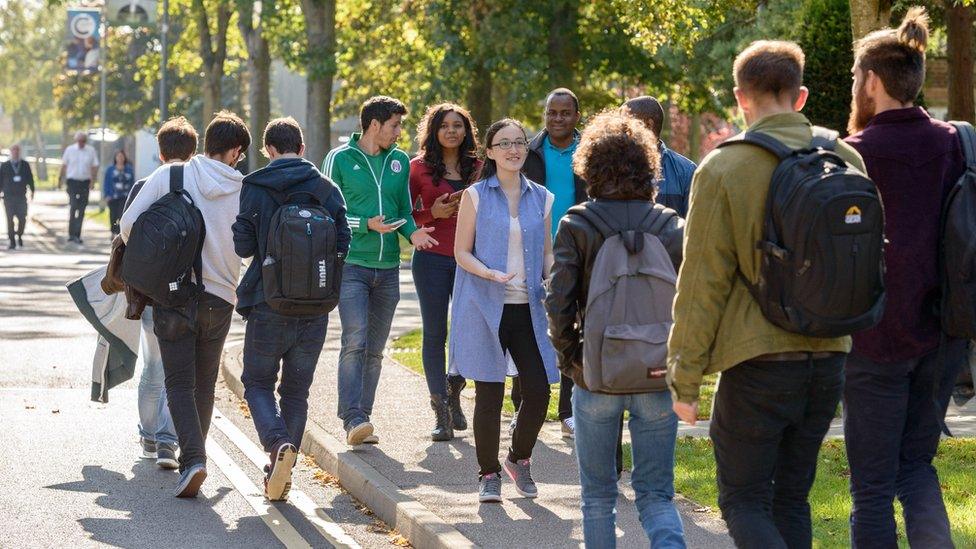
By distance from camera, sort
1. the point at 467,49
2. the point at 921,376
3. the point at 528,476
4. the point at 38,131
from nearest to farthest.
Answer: the point at 921,376 < the point at 528,476 < the point at 467,49 < the point at 38,131

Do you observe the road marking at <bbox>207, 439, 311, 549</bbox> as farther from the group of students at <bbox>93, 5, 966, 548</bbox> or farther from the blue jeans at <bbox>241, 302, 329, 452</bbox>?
the group of students at <bbox>93, 5, 966, 548</bbox>

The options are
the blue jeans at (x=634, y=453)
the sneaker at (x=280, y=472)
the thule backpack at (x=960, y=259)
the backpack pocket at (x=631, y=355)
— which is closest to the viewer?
the thule backpack at (x=960, y=259)

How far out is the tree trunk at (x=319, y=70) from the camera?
28.9m

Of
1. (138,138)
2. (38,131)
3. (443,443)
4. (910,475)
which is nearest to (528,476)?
(443,443)

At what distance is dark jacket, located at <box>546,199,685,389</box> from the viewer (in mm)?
5156

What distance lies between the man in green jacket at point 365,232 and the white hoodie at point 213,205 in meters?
1.07

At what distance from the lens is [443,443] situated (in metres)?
8.98

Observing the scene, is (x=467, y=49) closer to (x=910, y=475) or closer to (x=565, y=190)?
(x=565, y=190)

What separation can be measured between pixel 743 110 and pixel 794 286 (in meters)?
0.63

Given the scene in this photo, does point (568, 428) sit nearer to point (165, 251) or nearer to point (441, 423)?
point (441, 423)

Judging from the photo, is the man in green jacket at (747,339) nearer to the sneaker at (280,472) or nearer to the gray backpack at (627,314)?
the gray backpack at (627,314)

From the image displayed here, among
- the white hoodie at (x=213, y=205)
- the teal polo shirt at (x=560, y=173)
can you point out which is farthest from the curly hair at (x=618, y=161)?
the teal polo shirt at (x=560, y=173)

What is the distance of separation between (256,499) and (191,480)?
0.35m

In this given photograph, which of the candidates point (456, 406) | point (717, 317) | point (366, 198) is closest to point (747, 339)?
point (717, 317)
